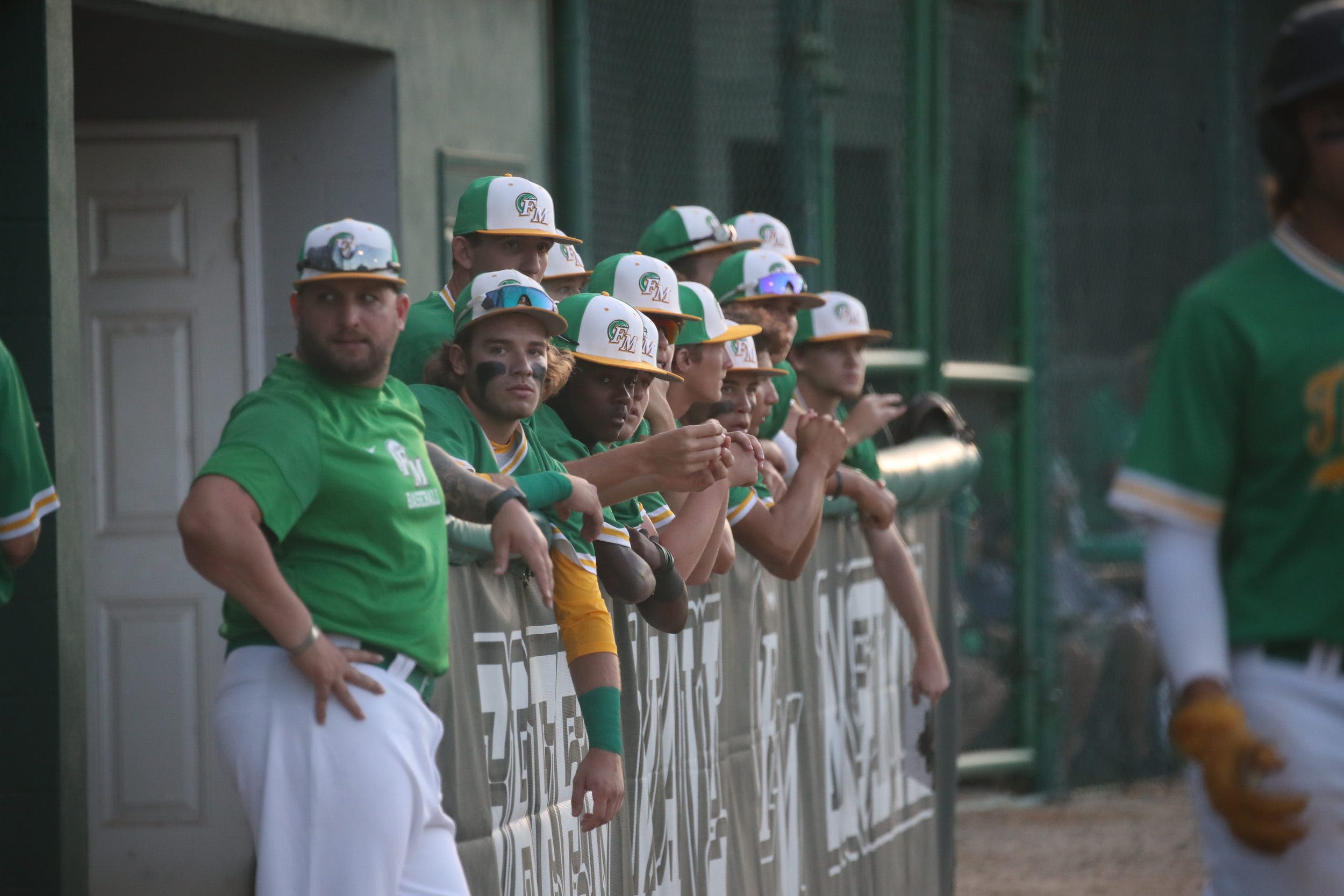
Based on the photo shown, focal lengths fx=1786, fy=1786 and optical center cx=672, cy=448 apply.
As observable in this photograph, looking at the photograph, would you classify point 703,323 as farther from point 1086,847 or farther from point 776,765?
point 1086,847

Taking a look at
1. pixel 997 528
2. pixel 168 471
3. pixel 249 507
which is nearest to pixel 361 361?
pixel 249 507

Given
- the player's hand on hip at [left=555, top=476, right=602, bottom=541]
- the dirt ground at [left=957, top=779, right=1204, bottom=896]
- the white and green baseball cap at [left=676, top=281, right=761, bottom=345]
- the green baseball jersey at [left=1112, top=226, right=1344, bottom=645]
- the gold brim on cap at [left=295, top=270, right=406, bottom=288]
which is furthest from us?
the dirt ground at [left=957, top=779, right=1204, bottom=896]

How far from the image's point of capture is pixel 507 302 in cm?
392

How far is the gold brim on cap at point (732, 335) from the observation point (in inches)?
198

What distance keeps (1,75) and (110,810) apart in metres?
2.83

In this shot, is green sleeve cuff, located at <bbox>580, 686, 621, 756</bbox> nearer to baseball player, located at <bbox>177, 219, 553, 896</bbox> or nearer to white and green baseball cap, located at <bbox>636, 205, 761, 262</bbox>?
→ baseball player, located at <bbox>177, 219, 553, 896</bbox>

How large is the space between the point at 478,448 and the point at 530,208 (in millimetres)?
1111

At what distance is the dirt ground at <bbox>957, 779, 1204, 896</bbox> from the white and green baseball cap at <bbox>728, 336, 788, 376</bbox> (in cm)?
377

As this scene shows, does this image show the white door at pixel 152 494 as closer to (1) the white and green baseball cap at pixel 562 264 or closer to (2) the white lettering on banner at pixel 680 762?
(1) the white and green baseball cap at pixel 562 264

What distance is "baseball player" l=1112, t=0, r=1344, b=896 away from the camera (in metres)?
2.54

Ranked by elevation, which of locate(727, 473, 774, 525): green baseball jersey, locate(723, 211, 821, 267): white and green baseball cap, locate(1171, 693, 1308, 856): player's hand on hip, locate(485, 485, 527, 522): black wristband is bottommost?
locate(1171, 693, 1308, 856): player's hand on hip

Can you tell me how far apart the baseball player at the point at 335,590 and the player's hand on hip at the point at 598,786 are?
486mm

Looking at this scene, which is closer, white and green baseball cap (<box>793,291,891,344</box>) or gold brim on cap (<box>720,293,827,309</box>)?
gold brim on cap (<box>720,293,827,309</box>)

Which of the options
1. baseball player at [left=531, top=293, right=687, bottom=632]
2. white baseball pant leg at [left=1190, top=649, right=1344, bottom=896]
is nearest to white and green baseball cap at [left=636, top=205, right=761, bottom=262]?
baseball player at [left=531, top=293, right=687, bottom=632]
